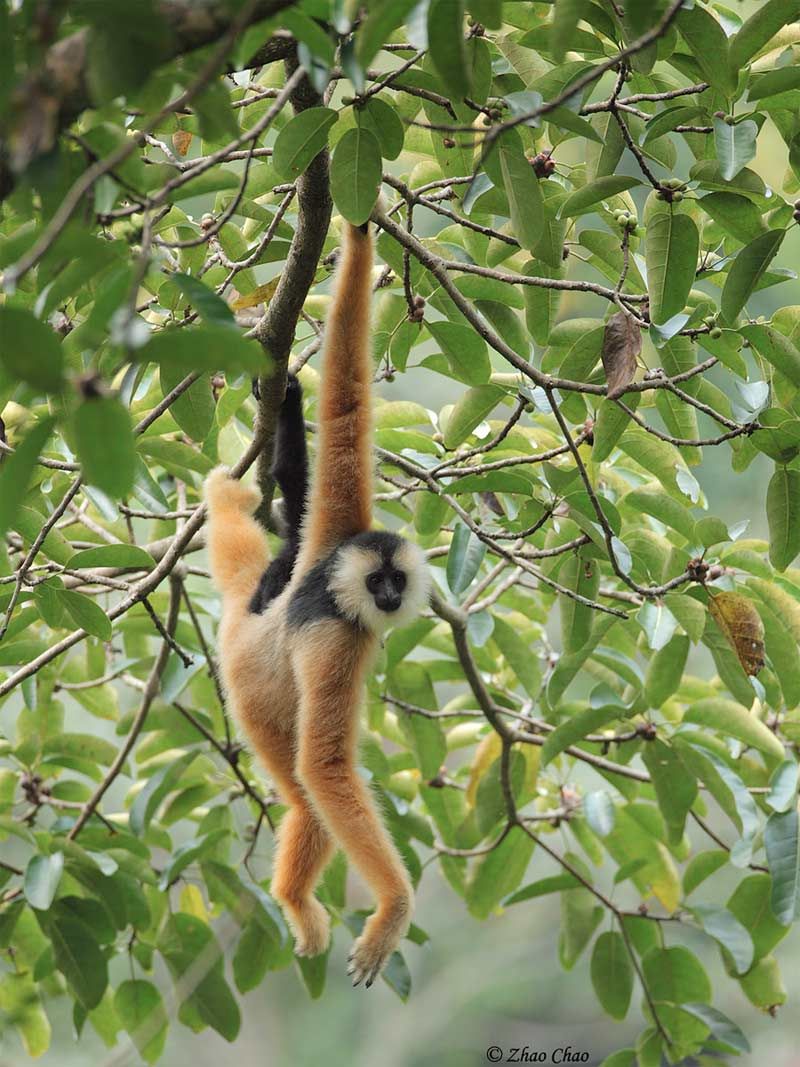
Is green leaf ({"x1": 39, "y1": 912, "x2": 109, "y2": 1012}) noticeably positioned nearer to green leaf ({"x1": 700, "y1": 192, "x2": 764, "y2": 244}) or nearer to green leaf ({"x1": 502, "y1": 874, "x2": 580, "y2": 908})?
green leaf ({"x1": 502, "y1": 874, "x2": 580, "y2": 908})

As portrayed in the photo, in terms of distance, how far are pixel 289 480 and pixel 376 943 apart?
1426 mm

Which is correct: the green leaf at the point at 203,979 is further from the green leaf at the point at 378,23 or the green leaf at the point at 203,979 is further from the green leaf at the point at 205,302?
the green leaf at the point at 378,23

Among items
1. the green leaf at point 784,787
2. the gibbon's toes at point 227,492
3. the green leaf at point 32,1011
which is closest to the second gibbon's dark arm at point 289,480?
the gibbon's toes at point 227,492

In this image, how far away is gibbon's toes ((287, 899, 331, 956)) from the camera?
3477 mm

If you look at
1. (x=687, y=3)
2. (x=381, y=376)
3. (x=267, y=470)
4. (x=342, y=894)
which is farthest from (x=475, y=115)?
(x=342, y=894)

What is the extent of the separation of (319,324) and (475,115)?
1.43 meters

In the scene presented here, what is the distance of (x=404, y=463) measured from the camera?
11.9 ft

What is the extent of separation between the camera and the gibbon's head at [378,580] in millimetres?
3420

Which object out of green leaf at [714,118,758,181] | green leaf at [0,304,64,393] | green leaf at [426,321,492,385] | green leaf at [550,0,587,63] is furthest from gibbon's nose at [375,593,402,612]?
green leaf at [0,304,64,393]

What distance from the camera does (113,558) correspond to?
315cm

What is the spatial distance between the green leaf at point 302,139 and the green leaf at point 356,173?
6 cm

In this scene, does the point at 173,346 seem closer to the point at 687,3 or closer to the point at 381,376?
the point at 687,3

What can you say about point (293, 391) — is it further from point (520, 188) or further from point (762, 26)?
point (762, 26)

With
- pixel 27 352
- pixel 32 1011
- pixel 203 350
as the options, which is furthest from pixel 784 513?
A: pixel 32 1011
